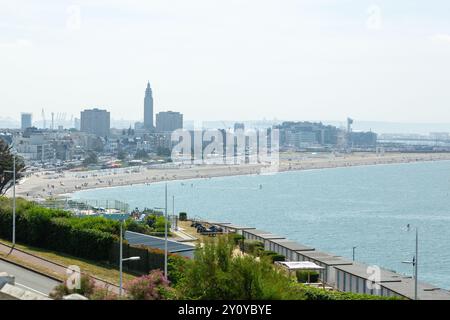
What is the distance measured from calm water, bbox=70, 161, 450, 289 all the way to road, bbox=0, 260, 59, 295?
1608 cm

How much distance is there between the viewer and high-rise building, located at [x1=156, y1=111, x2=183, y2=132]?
167875 mm

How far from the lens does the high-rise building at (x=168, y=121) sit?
551 feet

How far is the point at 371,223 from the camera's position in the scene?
1657 inches

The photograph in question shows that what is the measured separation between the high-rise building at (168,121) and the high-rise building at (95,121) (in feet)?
64.4

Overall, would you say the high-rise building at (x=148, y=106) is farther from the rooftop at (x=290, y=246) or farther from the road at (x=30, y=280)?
the road at (x=30, y=280)

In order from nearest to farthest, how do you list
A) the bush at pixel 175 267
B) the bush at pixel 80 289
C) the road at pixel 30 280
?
the bush at pixel 80 289, the road at pixel 30 280, the bush at pixel 175 267

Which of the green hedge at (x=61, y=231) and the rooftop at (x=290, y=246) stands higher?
the green hedge at (x=61, y=231)

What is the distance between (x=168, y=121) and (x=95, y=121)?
23441 mm

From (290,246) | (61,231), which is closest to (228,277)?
(61,231)

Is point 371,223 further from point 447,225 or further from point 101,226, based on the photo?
point 101,226

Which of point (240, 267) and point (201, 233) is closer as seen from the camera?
point (240, 267)

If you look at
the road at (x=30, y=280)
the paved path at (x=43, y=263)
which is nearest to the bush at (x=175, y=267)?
the paved path at (x=43, y=263)

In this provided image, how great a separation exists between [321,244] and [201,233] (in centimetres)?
1183
